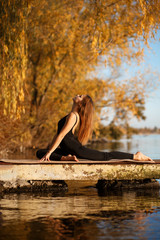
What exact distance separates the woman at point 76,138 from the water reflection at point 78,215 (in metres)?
0.66

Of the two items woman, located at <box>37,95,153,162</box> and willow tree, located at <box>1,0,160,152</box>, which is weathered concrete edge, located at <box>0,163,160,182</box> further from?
willow tree, located at <box>1,0,160,152</box>

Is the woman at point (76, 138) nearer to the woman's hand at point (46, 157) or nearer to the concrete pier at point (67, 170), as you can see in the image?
the woman's hand at point (46, 157)

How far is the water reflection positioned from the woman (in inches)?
25.9

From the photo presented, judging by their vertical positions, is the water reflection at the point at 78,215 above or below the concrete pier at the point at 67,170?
below

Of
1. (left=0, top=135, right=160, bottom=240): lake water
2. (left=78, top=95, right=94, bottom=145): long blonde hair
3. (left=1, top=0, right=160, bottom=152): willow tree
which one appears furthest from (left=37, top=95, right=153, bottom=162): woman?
(left=1, top=0, right=160, bottom=152): willow tree

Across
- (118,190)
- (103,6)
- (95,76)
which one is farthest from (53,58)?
(118,190)

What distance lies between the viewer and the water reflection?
174 inches

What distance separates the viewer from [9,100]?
972 centimetres

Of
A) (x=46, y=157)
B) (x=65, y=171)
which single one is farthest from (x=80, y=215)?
(x=46, y=157)

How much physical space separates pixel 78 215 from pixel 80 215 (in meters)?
0.03

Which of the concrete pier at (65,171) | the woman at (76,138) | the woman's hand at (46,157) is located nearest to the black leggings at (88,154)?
the woman at (76,138)

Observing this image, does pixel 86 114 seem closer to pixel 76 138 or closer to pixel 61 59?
pixel 76 138

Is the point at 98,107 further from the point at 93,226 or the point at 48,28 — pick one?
the point at 93,226

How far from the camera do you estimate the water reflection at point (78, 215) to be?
174 inches
